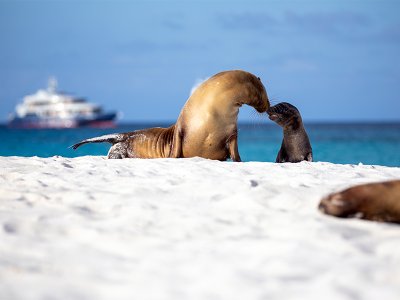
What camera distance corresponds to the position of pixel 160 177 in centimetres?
466

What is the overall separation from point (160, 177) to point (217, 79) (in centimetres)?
245

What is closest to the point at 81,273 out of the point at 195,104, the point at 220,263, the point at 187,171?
the point at 220,263

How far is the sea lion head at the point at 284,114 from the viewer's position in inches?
289

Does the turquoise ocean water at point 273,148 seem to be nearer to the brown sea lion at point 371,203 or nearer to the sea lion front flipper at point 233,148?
the sea lion front flipper at point 233,148

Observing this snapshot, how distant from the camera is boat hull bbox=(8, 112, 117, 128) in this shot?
271ft

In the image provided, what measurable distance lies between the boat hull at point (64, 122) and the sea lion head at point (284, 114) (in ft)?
252

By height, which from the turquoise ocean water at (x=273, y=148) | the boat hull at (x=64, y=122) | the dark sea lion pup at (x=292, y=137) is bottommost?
the boat hull at (x=64, y=122)

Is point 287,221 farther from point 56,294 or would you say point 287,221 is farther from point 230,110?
point 230,110

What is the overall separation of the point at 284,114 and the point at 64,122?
77.5 metres

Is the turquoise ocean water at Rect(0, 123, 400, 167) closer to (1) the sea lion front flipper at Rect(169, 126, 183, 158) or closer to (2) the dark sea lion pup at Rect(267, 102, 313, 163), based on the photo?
(2) the dark sea lion pup at Rect(267, 102, 313, 163)

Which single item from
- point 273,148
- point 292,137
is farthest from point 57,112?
point 292,137

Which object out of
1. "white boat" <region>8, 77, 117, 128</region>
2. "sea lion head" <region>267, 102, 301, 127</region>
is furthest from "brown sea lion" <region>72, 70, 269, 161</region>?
"white boat" <region>8, 77, 117, 128</region>

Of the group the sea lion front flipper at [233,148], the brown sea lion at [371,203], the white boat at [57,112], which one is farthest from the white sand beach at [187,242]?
the white boat at [57,112]

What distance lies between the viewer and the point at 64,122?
82625 millimetres
